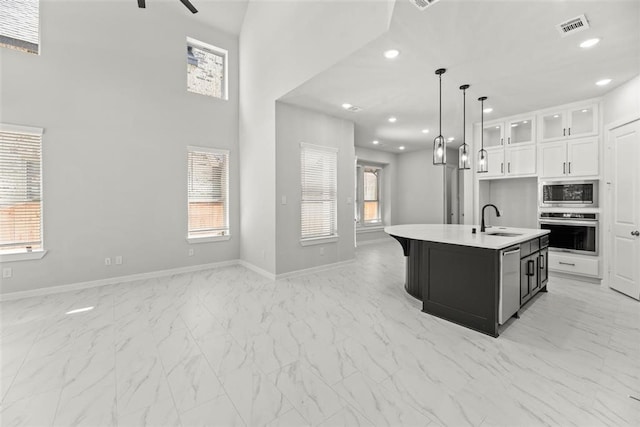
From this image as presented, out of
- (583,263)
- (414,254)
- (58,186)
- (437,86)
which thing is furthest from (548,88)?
(58,186)

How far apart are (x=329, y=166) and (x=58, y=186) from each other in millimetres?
4153

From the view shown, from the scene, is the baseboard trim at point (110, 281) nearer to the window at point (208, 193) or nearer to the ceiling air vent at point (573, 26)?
the window at point (208, 193)

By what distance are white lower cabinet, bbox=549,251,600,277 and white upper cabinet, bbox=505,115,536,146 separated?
2.05 metres

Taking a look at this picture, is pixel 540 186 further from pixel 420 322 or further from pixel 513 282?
pixel 420 322

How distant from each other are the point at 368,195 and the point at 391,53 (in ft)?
19.6

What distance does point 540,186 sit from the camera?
16.0 feet

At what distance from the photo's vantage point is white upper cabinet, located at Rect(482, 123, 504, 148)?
539 centimetres

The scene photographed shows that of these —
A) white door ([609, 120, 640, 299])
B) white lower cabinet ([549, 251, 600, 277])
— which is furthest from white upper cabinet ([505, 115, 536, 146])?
white lower cabinet ([549, 251, 600, 277])

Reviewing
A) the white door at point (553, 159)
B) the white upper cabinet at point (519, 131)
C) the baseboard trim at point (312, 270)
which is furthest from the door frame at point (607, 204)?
the baseboard trim at point (312, 270)

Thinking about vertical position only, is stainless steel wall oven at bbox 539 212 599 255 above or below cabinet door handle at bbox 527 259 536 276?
above

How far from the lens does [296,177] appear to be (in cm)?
488

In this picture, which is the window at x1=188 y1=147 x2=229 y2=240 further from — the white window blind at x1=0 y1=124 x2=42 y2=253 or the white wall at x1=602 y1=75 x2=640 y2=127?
the white wall at x1=602 y1=75 x2=640 y2=127

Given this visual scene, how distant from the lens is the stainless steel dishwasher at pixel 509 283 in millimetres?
2736

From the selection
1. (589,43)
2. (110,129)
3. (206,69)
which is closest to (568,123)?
(589,43)
